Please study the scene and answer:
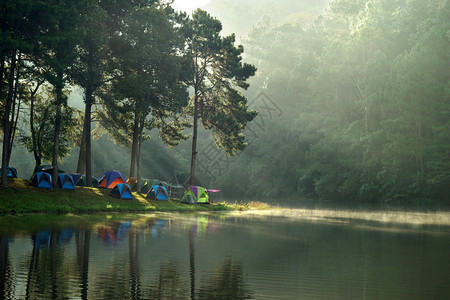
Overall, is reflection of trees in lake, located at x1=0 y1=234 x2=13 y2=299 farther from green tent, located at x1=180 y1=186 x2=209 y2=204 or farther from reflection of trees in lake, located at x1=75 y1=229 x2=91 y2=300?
green tent, located at x1=180 y1=186 x2=209 y2=204

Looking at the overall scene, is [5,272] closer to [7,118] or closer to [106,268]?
[106,268]

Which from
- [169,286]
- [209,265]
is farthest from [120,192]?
[169,286]

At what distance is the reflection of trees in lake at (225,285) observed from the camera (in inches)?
401

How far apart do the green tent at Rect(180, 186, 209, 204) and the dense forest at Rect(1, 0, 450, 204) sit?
626 centimetres

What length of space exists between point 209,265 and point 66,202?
21.4 metres

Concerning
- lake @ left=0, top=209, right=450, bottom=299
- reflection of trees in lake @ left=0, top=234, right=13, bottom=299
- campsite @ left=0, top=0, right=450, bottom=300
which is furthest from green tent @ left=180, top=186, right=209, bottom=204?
reflection of trees in lake @ left=0, top=234, right=13, bottom=299

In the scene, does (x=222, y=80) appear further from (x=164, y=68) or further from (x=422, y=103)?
(x=422, y=103)

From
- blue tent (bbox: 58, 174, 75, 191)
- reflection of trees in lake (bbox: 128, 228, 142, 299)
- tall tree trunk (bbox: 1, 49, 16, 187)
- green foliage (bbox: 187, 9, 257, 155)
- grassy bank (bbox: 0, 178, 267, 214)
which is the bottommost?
reflection of trees in lake (bbox: 128, 228, 142, 299)

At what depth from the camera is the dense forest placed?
42.0 meters

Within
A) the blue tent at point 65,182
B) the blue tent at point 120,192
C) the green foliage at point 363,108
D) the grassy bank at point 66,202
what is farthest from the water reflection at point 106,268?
the green foliage at point 363,108

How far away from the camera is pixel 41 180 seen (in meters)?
34.9

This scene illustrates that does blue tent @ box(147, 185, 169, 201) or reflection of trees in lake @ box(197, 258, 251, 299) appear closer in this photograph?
reflection of trees in lake @ box(197, 258, 251, 299)

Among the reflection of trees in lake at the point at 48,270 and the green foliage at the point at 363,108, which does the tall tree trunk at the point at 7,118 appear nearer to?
the reflection of trees in lake at the point at 48,270

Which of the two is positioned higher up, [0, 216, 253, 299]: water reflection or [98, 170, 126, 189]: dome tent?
[98, 170, 126, 189]: dome tent
